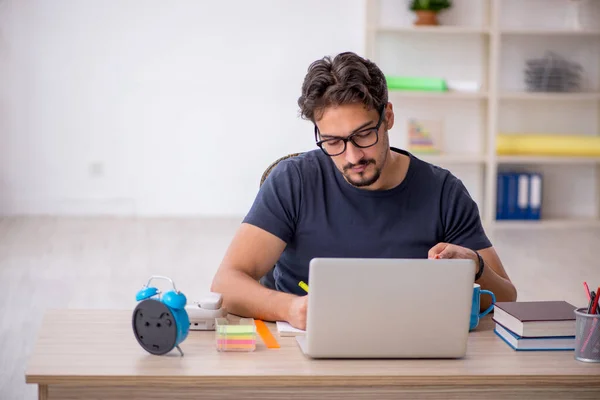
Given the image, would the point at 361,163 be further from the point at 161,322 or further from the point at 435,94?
the point at 435,94

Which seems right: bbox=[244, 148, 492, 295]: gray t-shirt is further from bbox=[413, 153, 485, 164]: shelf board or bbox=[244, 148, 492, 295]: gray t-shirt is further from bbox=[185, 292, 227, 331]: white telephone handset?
bbox=[413, 153, 485, 164]: shelf board

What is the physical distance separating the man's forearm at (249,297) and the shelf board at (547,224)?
16.4 ft

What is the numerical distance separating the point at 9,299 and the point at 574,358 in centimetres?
325

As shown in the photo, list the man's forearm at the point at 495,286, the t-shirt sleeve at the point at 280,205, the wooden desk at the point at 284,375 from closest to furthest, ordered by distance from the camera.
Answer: the wooden desk at the point at 284,375
the man's forearm at the point at 495,286
the t-shirt sleeve at the point at 280,205

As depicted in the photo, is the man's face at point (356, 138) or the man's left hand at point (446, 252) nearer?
the man's left hand at point (446, 252)

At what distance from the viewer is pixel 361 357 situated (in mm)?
1515

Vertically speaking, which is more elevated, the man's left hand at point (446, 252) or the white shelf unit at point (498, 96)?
the white shelf unit at point (498, 96)

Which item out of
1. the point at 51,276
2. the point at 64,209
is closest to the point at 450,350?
the point at 51,276

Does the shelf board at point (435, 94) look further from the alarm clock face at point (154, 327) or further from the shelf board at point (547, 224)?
the alarm clock face at point (154, 327)

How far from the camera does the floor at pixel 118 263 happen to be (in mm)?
3941

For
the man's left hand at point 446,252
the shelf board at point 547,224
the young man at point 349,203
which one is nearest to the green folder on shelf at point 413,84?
the shelf board at point 547,224

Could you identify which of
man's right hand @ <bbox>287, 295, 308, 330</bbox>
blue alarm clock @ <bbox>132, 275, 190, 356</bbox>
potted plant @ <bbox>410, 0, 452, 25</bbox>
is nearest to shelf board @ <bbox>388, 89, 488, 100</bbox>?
potted plant @ <bbox>410, 0, 452, 25</bbox>

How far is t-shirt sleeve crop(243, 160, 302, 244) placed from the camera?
6.76 ft

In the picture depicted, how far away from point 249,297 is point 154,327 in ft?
1.15
